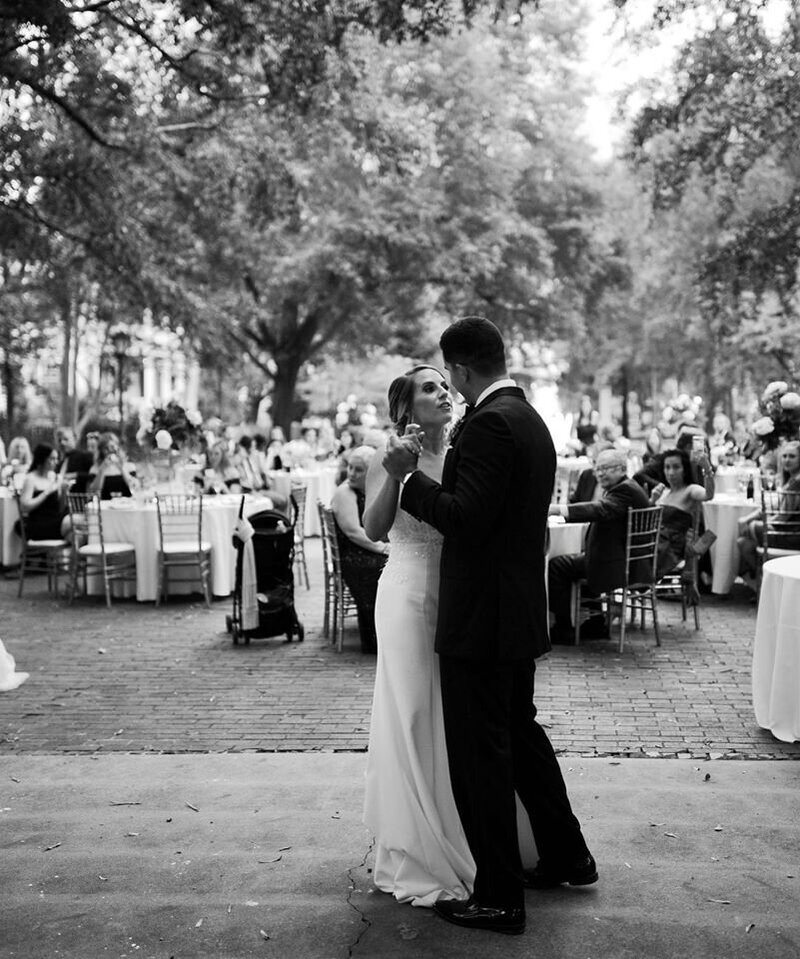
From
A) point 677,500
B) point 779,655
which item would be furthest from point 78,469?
point 779,655

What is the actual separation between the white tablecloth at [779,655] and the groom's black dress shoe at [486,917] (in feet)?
10.0

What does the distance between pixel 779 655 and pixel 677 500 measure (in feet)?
14.6

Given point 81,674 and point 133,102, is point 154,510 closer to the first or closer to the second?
point 81,674

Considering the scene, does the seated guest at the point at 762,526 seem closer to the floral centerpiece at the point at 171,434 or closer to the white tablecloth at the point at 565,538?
the white tablecloth at the point at 565,538

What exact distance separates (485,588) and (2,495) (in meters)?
11.7

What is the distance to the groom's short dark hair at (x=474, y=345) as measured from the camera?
409cm

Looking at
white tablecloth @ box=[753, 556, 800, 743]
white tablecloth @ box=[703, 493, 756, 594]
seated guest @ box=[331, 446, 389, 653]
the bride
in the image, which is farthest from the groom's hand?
white tablecloth @ box=[703, 493, 756, 594]

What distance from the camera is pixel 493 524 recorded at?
13.0 ft

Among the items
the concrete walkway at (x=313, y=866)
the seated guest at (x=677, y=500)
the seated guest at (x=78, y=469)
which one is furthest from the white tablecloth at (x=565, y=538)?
the seated guest at (x=78, y=469)

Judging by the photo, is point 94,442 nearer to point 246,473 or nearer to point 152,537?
point 246,473

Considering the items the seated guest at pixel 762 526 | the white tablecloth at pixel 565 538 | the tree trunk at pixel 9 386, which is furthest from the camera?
the tree trunk at pixel 9 386

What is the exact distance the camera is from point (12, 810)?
5582 millimetres

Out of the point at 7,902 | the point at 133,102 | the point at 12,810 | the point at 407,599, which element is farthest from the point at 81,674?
the point at 133,102

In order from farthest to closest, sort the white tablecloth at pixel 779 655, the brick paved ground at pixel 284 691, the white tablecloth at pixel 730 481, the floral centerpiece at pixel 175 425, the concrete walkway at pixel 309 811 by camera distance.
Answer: the white tablecloth at pixel 730 481 → the floral centerpiece at pixel 175 425 → the brick paved ground at pixel 284 691 → the white tablecloth at pixel 779 655 → the concrete walkway at pixel 309 811
